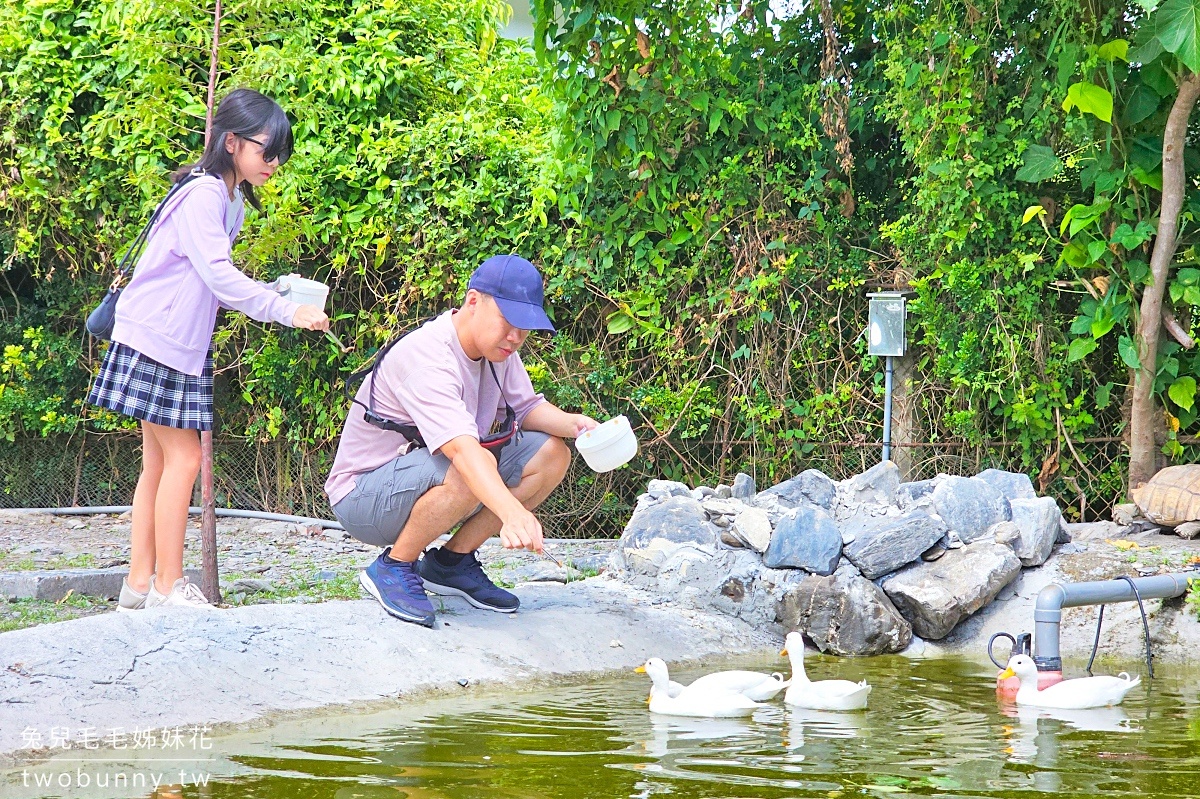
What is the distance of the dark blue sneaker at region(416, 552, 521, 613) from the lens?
4324 millimetres

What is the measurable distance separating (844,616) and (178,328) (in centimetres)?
289

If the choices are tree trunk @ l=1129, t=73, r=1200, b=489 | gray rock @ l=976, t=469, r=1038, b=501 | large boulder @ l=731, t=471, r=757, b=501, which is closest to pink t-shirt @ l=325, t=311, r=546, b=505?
large boulder @ l=731, t=471, r=757, b=501

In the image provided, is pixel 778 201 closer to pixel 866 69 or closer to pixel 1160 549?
pixel 866 69

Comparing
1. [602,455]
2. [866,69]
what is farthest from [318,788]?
[866,69]

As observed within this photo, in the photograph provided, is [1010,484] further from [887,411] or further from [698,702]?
[698,702]

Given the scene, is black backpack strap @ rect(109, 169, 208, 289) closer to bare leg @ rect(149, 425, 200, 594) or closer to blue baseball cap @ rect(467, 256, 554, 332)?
bare leg @ rect(149, 425, 200, 594)

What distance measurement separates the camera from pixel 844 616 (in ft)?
15.7

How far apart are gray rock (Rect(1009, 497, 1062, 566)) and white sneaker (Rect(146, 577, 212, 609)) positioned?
351 cm

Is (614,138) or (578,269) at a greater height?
(614,138)

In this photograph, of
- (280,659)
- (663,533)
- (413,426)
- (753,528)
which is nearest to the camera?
(280,659)

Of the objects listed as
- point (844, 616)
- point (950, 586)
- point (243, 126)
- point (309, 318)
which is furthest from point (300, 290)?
point (950, 586)

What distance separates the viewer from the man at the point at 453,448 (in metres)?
3.73

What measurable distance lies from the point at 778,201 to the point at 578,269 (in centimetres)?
129

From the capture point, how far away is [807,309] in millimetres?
6887
